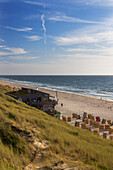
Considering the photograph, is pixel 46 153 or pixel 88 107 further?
pixel 88 107

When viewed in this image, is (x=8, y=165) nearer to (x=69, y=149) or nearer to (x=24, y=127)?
(x=24, y=127)

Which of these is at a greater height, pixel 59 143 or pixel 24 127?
pixel 24 127

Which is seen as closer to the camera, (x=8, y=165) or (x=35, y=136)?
(x=8, y=165)

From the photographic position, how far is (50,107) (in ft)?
46.2

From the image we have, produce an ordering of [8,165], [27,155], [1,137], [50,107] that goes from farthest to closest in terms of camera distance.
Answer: [50,107] < [1,137] < [27,155] < [8,165]

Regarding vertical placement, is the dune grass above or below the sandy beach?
above

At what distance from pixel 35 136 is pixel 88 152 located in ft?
6.41

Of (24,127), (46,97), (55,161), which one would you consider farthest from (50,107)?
(55,161)

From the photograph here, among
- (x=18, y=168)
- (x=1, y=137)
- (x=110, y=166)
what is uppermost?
(x=1, y=137)

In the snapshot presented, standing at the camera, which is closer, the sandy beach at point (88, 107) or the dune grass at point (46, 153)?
the dune grass at point (46, 153)

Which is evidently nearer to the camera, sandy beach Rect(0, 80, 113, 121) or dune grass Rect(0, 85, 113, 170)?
dune grass Rect(0, 85, 113, 170)

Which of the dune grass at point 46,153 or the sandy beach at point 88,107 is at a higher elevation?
the dune grass at point 46,153

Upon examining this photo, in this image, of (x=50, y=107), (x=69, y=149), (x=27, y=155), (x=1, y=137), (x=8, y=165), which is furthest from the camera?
(x=50, y=107)

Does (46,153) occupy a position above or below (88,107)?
above
